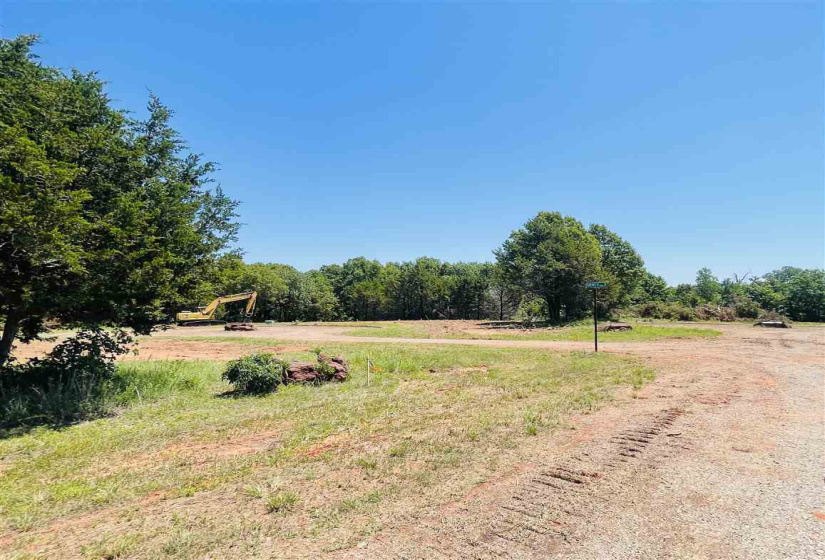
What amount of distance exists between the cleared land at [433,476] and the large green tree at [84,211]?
2593 millimetres

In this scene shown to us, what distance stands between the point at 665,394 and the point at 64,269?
43.9 ft

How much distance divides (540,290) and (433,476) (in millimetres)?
38726

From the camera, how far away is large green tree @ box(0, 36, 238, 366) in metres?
6.83

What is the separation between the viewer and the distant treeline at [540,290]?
40312 millimetres

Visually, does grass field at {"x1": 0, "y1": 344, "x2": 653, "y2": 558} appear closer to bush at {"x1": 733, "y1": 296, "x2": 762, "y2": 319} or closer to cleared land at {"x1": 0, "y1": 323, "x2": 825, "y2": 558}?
cleared land at {"x1": 0, "y1": 323, "x2": 825, "y2": 558}

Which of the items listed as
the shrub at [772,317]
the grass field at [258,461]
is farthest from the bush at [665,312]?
the grass field at [258,461]

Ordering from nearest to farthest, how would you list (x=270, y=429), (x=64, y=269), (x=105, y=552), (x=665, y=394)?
(x=105, y=552) → (x=270, y=429) → (x=64, y=269) → (x=665, y=394)

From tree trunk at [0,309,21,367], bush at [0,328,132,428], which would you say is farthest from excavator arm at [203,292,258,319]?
tree trunk at [0,309,21,367]

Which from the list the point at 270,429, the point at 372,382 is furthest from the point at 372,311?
the point at 270,429

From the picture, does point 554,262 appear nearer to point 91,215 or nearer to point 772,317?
point 772,317

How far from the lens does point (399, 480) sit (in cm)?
479

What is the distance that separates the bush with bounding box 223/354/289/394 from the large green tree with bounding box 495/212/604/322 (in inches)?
1310

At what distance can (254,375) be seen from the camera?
10.1 metres

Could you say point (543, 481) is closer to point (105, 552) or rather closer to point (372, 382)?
point (105, 552)
